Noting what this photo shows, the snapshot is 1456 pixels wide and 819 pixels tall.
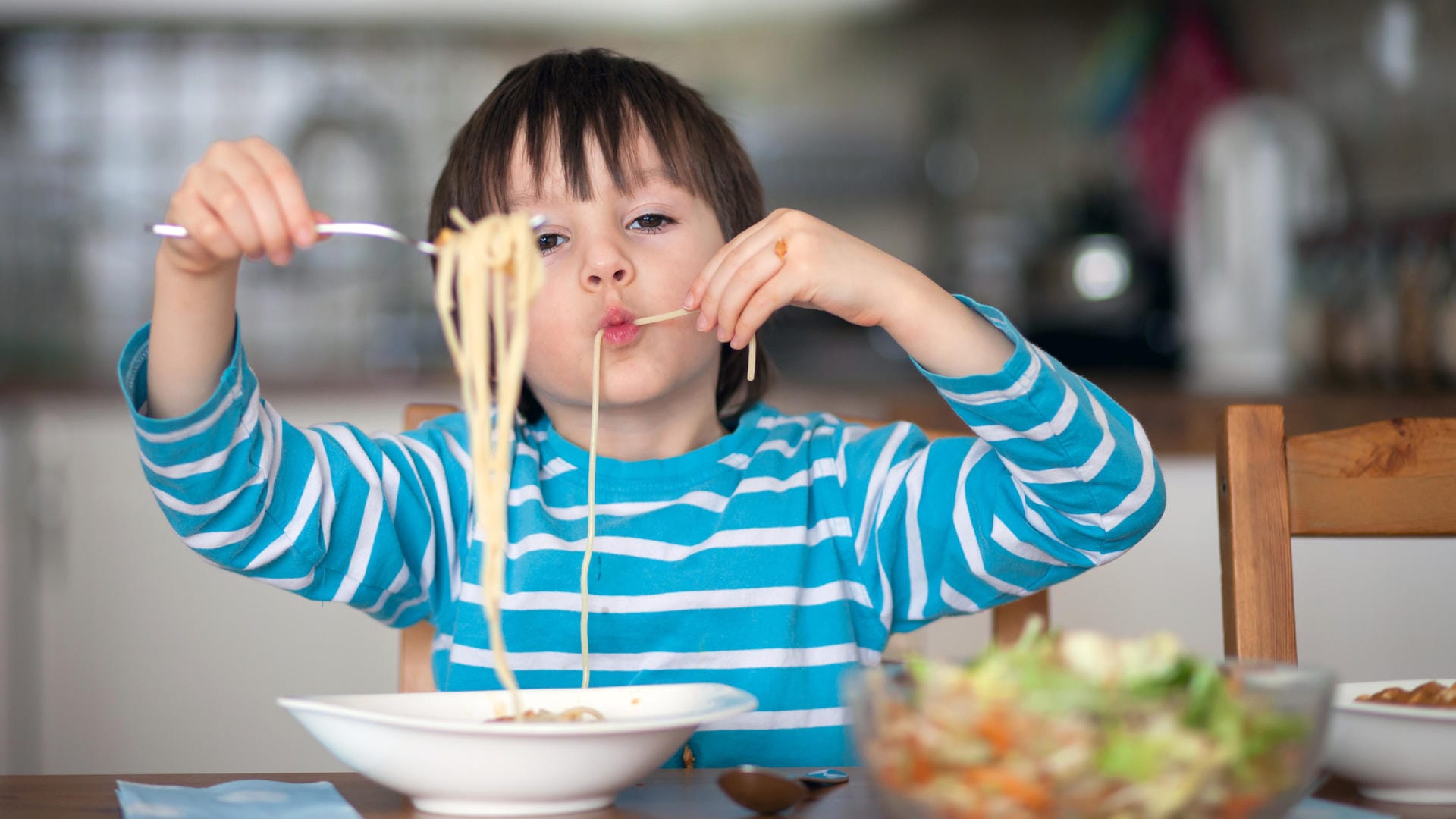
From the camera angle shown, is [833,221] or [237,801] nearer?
[237,801]

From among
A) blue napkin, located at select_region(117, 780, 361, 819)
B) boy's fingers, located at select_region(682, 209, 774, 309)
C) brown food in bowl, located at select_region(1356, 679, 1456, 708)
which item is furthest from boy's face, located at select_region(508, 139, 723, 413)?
brown food in bowl, located at select_region(1356, 679, 1456, 708)

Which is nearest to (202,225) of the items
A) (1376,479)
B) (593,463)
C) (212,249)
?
(212,249)

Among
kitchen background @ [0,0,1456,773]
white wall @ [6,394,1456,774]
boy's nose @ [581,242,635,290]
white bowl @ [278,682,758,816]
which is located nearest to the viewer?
white bowl @ [278,682,758,816]

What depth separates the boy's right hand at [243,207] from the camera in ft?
2.35

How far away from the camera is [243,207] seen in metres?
0.72

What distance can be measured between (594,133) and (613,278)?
0.12 m

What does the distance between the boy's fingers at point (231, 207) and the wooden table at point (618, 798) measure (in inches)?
11.3

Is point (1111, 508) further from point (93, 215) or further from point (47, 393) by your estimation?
point (93, 215)

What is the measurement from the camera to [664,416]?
109cm

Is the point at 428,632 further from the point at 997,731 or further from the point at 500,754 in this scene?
the point at 997,731

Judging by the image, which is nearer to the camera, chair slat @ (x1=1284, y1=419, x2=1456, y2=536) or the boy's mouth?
chair slat @ (x1=1284, y1=419, x2=1456, y2=536)

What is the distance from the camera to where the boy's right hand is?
0.72 metres

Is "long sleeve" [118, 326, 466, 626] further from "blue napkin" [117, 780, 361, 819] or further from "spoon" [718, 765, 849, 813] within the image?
"spoon" [718, 765, 849, 813]

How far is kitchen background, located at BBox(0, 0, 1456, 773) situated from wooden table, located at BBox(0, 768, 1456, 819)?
0.63m
